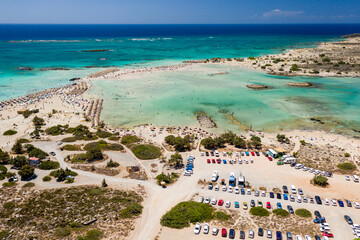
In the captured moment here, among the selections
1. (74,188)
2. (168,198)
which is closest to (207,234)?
(168,198)

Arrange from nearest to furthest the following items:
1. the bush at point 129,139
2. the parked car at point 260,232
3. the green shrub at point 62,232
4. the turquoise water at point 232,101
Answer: the green shrub at point 62,232
the parked car at point 260,232
the bush at point 129,139
the turquoise water at point 232,101

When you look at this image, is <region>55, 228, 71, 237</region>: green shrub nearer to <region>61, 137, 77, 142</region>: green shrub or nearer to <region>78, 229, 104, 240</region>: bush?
<region>78, 229, 104, 240</region>: bush

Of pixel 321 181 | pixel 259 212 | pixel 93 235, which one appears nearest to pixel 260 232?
pixel 259 212

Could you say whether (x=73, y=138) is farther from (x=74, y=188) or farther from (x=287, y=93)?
(x=287, y=93)

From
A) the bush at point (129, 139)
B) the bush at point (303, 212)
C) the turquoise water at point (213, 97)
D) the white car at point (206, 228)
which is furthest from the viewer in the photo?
the turquoise water at point (213, 97)

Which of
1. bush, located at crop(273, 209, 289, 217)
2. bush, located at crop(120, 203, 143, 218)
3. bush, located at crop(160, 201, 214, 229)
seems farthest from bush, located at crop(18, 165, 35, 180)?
bush, located at crop(273, 209, 289, 217)

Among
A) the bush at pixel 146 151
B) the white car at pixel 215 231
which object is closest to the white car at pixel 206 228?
the white car at pixel 215 231

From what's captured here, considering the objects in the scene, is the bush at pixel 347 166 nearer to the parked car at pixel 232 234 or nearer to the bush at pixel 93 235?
the parked car at pixel 232 234
